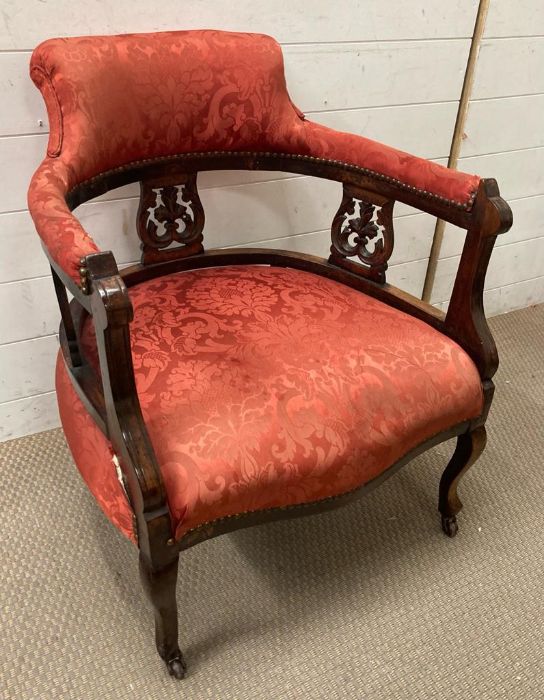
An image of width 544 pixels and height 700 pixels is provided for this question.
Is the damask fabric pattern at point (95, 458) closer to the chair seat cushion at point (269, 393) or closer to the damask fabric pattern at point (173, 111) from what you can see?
the chair seat cushion at point (269, 393)

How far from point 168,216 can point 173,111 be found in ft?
0.65

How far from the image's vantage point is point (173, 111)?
1052 millimetres

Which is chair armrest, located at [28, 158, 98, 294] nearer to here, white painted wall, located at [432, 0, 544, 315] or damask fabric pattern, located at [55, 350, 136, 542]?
damask fabric pattern, located at [55, 350, 136, 542]

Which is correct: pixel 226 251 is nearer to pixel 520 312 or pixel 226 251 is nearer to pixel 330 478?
pixel 330 478

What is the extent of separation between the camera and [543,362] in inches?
71.5

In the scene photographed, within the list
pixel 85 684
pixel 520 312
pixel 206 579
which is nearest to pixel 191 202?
pixel 206 579

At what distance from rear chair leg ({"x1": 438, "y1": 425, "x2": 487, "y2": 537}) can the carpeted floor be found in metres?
0.04

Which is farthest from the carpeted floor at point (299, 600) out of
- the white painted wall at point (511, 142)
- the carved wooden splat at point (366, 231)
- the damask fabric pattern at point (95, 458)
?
the white painted wall at point (511, 142)

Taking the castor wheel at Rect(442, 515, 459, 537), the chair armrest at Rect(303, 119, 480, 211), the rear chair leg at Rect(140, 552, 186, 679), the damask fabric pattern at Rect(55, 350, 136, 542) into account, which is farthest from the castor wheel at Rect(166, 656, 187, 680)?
the chair armrest at Rect(303, 119, 480, 211)

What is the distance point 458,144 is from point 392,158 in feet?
2.18

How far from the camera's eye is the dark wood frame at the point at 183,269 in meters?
0.71

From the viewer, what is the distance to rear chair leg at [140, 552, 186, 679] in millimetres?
848

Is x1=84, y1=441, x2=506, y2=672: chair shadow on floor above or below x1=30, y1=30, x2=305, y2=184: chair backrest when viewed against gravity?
below

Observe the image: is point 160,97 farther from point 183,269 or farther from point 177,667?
point 177,667
